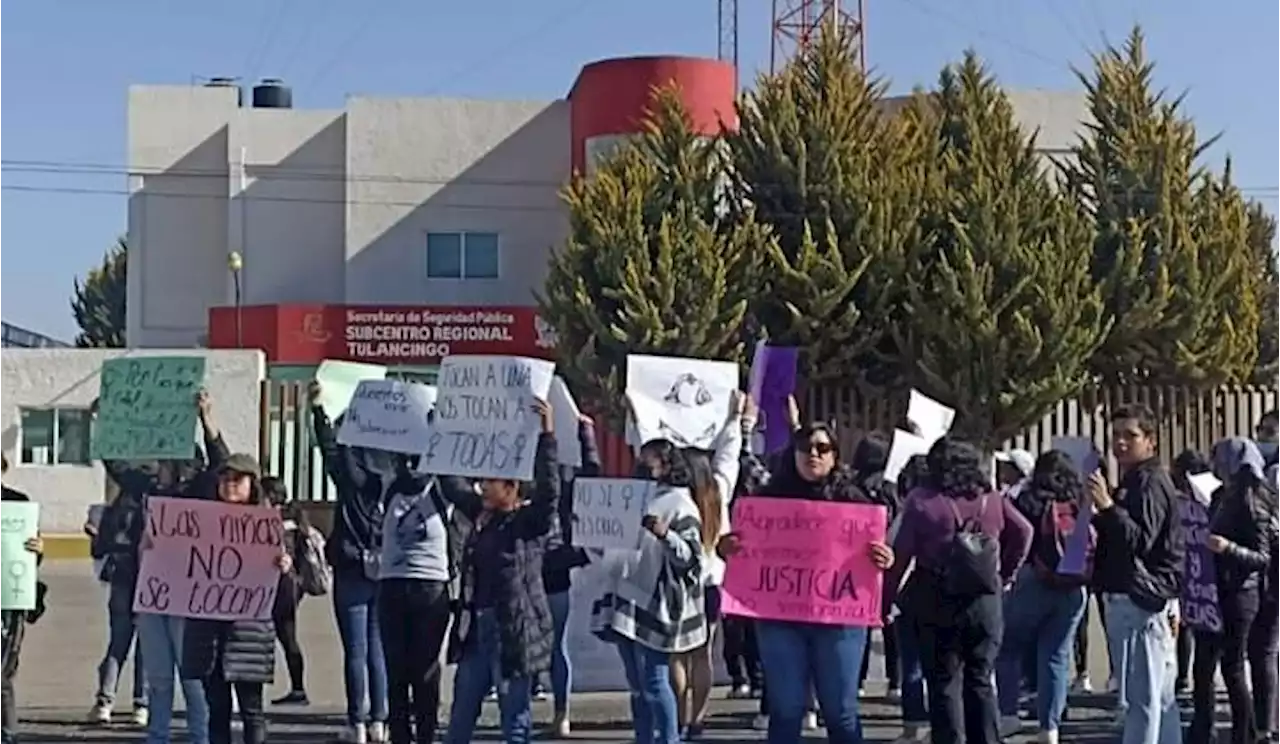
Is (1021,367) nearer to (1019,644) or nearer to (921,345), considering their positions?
(921,345)

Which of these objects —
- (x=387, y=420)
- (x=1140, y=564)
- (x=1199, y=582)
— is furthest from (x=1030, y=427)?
(x=1140, y=564)

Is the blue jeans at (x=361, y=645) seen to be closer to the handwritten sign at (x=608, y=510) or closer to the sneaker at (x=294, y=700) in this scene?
the handwritten sign at (x=608, y=510)

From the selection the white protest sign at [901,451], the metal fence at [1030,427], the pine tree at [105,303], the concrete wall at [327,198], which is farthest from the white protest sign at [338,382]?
the pine tree at [105,303]

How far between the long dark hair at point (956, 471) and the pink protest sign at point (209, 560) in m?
3.29

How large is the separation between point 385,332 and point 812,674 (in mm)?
27750

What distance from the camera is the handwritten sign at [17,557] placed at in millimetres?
9742

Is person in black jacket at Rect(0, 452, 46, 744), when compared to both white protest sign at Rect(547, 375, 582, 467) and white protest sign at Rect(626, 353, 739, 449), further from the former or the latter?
white protest sign at Rect(626, 353, 739, 449)

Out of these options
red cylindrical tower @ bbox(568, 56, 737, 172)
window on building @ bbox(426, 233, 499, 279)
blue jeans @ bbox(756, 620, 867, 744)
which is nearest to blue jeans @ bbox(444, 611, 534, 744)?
blue jeans @ bbox(756, 620, 867, 744)

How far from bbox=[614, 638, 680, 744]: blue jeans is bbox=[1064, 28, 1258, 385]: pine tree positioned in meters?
21.5

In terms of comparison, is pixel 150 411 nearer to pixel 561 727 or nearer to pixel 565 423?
pixel 565 423

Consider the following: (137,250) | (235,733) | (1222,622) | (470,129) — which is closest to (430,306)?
(470,129)

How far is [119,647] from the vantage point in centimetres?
1157

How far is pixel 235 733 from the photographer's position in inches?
439

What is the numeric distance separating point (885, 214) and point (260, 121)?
16.4 metres
